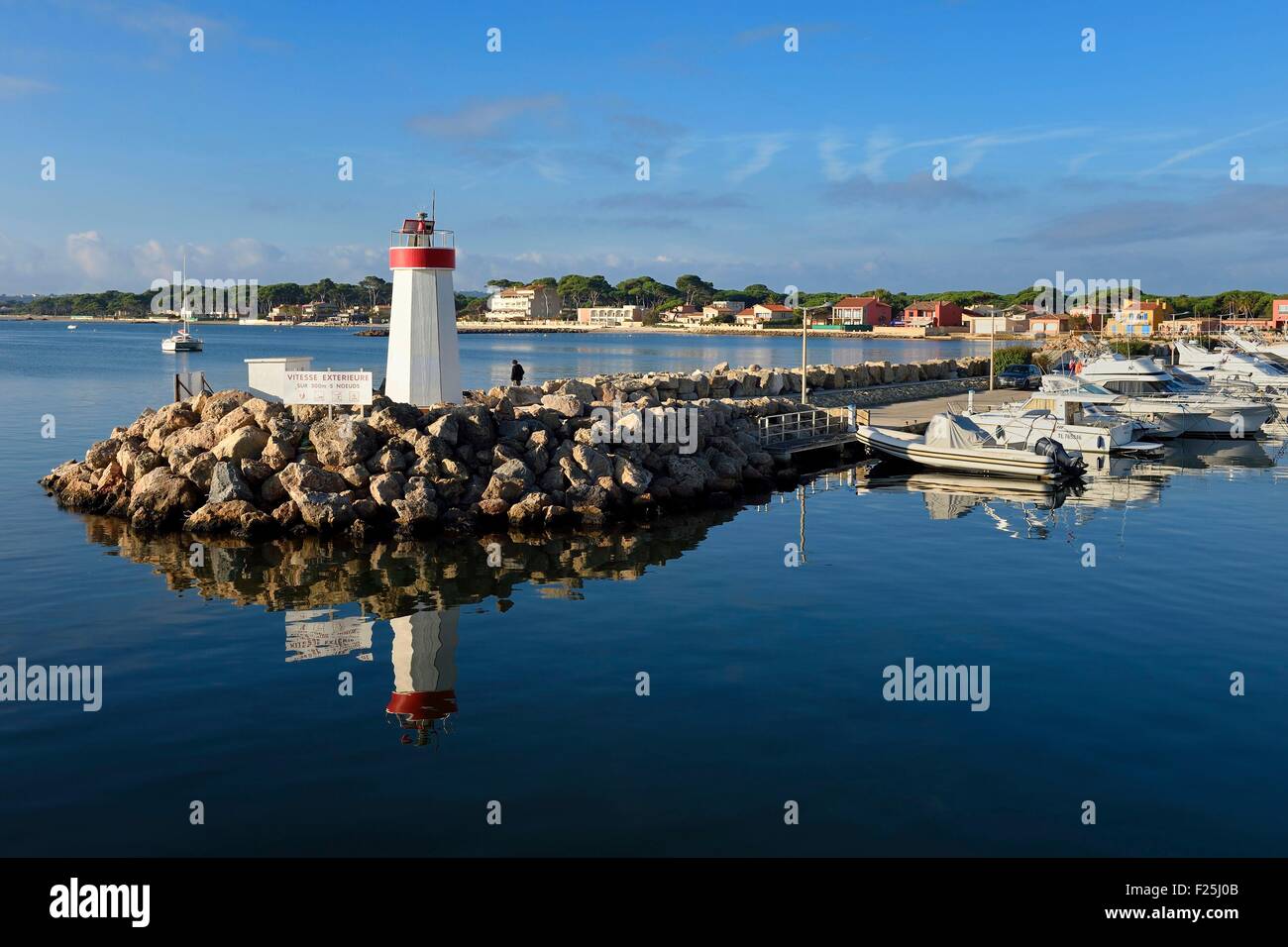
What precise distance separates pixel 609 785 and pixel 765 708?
2.88m

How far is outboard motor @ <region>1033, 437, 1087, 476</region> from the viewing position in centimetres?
3093

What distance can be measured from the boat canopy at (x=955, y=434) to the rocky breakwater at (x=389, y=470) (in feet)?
26.1

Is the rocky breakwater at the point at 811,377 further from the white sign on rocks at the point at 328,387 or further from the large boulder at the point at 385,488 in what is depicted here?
the large boulder at the point at 385,488

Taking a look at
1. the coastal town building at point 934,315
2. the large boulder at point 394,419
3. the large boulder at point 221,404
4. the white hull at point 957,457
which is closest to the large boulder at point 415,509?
the large boulder at point 394,419

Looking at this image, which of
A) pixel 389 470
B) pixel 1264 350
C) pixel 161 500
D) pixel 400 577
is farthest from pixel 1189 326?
pixel 161 500

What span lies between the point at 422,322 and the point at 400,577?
9720mm

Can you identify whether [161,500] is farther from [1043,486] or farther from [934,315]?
[934,315]

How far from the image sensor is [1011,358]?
67438 mm

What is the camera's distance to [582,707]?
13.0m

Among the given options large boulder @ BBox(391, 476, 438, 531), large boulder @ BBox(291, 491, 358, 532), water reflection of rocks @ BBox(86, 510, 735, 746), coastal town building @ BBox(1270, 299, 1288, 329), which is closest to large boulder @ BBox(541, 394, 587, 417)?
water reflection of rocks @ BBox(86, 510, 735, 746)

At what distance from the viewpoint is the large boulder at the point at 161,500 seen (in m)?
23.1

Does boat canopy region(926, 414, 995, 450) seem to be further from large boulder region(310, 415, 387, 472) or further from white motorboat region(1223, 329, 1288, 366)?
white motorboat region(1223, 329, 1288, 366)

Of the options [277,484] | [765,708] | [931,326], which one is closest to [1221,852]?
[765,708]
